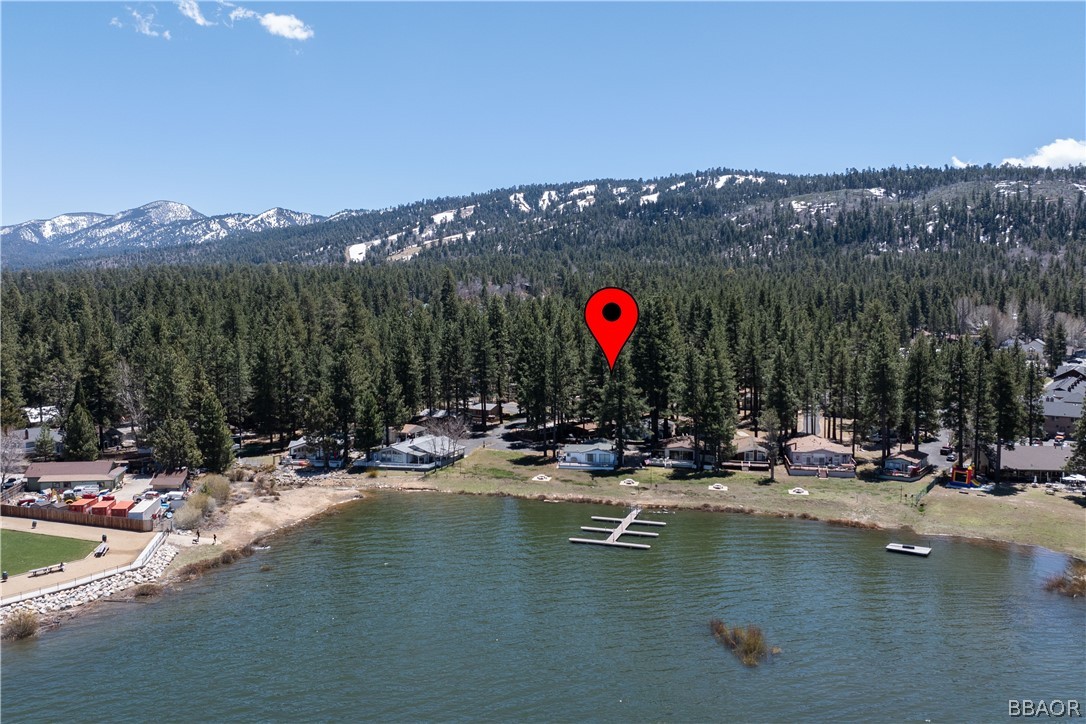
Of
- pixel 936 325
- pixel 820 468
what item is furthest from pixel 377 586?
pixel 936 325

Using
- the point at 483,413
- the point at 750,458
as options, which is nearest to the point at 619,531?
the point at 750,458

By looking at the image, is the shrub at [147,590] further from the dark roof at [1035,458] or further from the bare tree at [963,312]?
the bare tree at [963,312]

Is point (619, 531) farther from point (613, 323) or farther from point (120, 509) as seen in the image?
point (120, 509)

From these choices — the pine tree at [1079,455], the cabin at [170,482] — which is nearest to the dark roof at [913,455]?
the pine tree at [1079,455]

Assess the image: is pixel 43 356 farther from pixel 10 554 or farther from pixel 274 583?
pixel 274 583

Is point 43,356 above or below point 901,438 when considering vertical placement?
above
